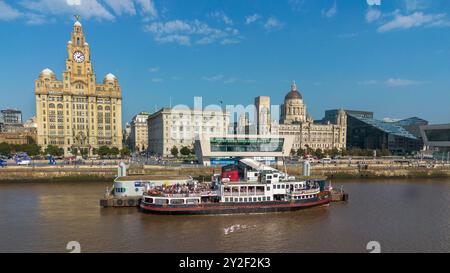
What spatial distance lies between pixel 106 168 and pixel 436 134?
99.5 m

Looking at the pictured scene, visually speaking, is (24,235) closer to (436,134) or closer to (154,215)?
(154,215)

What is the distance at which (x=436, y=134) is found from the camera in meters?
89.8

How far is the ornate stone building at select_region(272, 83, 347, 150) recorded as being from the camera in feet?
420

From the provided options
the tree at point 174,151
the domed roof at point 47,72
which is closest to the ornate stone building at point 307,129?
A: the tree at point 174,151

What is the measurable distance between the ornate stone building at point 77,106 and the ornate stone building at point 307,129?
6871 cm

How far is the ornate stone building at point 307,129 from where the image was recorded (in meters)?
128

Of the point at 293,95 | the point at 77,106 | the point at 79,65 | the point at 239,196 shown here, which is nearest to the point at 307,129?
the point at 293,95

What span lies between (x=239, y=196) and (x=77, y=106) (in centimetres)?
8489

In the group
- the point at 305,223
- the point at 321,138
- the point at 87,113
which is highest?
the point at 87,113

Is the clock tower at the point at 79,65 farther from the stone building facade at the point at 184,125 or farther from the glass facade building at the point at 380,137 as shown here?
the glass facade building at the point at 380,137

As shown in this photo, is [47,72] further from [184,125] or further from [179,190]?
[179,190]

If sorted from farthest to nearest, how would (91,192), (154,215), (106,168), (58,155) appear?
(58,155) → (106,168) → (91,192) → (154,215)

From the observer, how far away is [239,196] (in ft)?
105

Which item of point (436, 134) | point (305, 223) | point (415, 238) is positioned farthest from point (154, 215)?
point (436, 134)
